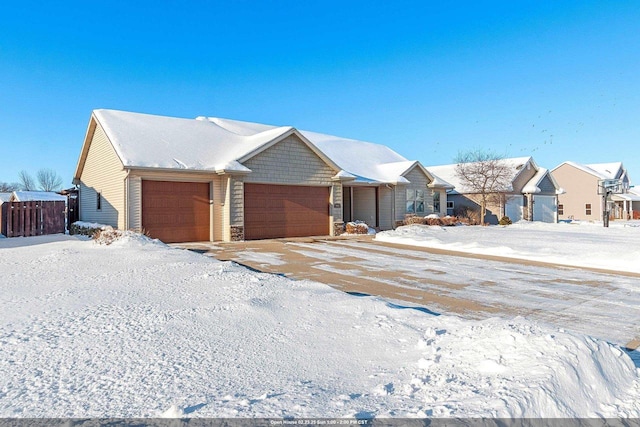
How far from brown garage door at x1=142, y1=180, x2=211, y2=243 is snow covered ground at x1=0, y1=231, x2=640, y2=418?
9.57m

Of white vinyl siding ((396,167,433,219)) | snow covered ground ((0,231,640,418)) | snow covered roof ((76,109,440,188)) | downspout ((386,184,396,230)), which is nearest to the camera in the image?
snow covered ground ((0,231,640,418))

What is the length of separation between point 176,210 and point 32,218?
628cm

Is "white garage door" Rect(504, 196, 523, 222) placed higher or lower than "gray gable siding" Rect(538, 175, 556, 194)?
lower

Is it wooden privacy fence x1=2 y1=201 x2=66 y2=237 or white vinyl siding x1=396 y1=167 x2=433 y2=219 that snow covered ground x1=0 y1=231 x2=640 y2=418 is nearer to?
wooden privacy fence x1=2 y1=201 x2=66 y2=237

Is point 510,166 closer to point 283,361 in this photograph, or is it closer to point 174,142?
point 174,142

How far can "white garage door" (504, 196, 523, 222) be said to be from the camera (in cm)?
3191

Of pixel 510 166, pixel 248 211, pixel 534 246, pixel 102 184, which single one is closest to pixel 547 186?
pixel 510 166

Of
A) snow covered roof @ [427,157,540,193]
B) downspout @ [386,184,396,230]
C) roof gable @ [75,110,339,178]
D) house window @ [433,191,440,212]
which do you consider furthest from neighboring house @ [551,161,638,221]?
roof gable @ [75,110,339,178]

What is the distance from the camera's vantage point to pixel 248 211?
17.5 metres

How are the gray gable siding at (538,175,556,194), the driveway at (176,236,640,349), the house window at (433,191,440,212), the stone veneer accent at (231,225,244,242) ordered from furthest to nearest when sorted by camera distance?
the gray gable siding at (538,175,556,194)
the house window at (433,191,440,212)
the stone veneer accent at (231,225,244,242)
the driveway at (176,236,640,349)

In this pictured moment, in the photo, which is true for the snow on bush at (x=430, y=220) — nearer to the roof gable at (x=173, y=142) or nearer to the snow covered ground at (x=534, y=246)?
the snow covered ground at (x=534, y=246)

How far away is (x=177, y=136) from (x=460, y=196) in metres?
23.1

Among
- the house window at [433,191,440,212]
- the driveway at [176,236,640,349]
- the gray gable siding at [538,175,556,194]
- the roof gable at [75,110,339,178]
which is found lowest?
the driveway at [176,236,640,349]

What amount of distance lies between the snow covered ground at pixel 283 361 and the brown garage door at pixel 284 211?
11433 mm
